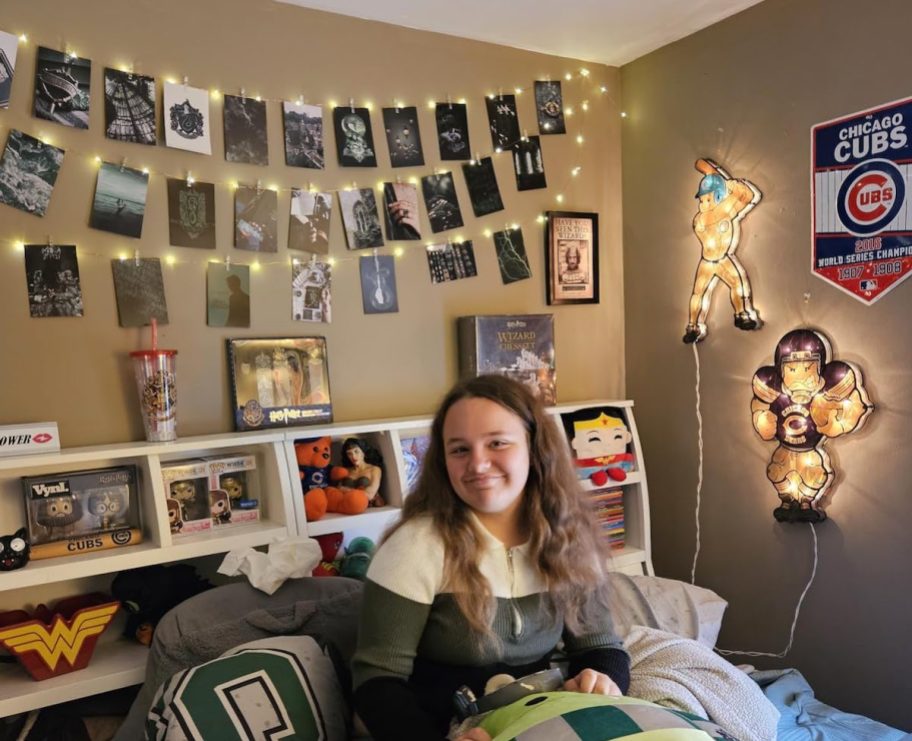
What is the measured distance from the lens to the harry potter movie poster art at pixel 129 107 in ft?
6.72

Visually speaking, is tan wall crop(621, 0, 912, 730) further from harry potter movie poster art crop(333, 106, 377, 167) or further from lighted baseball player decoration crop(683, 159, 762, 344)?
harry potter movie poster art crop(333, 106, 377, 167)

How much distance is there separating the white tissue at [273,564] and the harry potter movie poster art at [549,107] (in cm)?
174

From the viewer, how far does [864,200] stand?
83.1 inches

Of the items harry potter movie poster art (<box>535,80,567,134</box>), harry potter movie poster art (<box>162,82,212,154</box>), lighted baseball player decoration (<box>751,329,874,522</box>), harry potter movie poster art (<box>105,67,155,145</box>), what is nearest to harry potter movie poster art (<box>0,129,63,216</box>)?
harry potter movie poster art (<box>105,67,155,145</box>)

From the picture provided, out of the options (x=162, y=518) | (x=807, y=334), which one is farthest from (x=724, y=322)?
(x=162, y=518)

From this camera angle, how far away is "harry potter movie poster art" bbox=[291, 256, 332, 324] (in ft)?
7.65

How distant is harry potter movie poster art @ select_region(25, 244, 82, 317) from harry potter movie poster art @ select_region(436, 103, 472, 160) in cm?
119

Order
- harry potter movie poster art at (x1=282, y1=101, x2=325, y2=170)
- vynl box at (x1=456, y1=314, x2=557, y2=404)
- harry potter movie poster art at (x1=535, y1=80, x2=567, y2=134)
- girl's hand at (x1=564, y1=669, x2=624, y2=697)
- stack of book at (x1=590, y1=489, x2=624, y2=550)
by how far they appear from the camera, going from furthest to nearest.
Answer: harry potter movie poster art at (x1=535, y1=80, x2=567, y2=134)
stack of book at (x1=590, y1=489, x2=624, y2=550)
vynl box at (x1=456, y1=314, x2=557, y2=404)
harry potter movie poster art at (x1=282, y1=101, x2=325, y2=170)
girl's hand at (x1=564, y1=669, x2=624, y2=697)

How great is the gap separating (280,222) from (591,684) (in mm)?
1603

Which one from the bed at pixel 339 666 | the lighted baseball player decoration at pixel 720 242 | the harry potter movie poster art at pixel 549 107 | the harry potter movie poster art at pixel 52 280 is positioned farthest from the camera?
the harry potter movie poster art at pixel 549 107

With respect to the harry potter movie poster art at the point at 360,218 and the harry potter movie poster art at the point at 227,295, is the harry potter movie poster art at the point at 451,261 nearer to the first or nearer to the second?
the harry potter movie poster art at the point at 360,218

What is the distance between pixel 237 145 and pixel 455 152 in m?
0.73

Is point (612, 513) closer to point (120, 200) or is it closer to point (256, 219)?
point (256, 219)

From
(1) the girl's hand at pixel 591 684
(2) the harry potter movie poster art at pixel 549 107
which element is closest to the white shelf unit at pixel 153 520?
(1) the girl's hand at pixel 591 684
